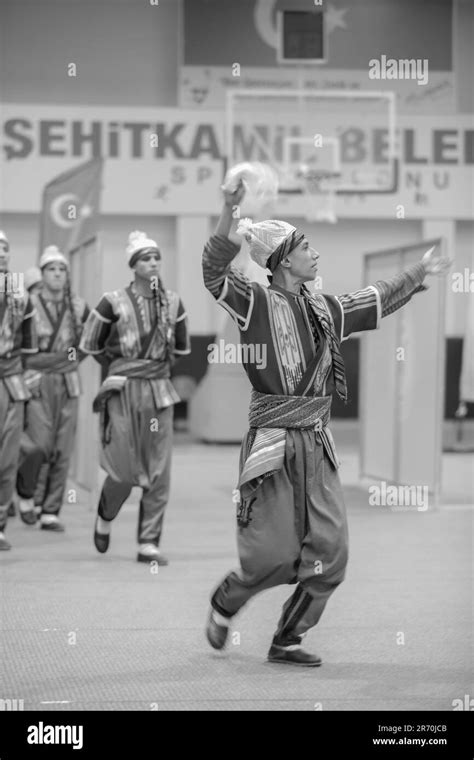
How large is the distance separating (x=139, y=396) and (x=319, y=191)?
8095mm

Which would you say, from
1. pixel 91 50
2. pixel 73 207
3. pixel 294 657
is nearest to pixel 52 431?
pixel 73 207

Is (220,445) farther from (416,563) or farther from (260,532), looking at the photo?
(260,532)

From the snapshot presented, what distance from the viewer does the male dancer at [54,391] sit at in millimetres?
7672

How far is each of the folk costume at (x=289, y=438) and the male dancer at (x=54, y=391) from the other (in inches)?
145

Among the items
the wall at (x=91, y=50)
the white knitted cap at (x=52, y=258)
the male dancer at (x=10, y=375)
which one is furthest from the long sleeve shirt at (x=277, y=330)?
the wall at (x=91, y=50)

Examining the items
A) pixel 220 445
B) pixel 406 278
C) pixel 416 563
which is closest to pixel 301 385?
pixel 406 278

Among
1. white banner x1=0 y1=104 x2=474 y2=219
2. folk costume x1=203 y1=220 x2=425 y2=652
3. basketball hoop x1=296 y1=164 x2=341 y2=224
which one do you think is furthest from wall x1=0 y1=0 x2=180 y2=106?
folk costume x1=203 y1=220 x2=425 y2=652

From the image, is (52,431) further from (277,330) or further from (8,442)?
(277,330)

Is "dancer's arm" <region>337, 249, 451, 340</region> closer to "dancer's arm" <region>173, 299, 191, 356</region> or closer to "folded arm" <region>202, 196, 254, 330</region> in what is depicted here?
"folded arm" <region>202, 196, 254, 330</region>

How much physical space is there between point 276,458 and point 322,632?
1085 mm

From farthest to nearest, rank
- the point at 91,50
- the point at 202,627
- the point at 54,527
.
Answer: the point at 91,50 < the point at 54,527 < the point at 202,627

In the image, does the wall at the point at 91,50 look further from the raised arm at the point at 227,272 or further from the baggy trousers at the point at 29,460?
the raised arm at the point at 227,272

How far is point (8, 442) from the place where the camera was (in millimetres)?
6805

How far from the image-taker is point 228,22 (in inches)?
607
